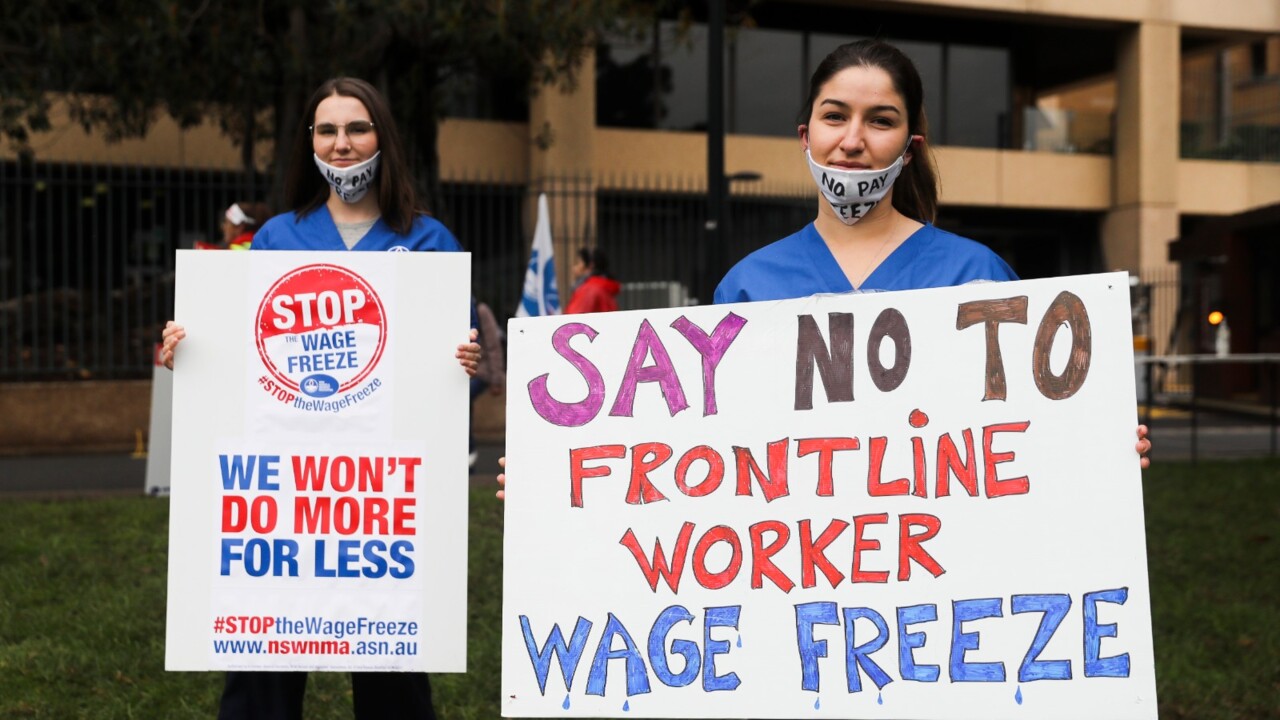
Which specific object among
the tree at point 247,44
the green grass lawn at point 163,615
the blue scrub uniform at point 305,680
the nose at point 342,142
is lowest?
the green grass lawn at point 163,615

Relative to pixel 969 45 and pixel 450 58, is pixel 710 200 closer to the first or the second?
pixel 450 58

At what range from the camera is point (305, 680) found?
132 inches

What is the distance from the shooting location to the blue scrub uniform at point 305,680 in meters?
3.26

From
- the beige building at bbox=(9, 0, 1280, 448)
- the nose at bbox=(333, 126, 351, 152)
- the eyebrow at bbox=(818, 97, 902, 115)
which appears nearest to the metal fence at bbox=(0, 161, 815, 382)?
the beige building at bbox=(9, 0, 1280, 448)

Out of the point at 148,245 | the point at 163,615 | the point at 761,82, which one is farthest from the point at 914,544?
the point at 761,82

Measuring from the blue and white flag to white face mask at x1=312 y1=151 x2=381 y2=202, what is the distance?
7935 mm

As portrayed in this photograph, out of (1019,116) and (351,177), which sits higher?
(1019,116)

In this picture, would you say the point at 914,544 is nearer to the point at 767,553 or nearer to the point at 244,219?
the point at 767,553

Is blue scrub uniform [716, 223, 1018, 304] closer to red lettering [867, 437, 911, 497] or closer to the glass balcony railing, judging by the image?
red lettering [867, 437, 911, 497]

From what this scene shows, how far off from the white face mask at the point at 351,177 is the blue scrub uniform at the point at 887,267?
3.98 feet

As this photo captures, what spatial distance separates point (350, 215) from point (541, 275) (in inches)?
315

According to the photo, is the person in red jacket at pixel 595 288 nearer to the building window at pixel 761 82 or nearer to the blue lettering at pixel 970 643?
the building window at pixel 761 82

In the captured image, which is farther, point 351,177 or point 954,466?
point 351,177

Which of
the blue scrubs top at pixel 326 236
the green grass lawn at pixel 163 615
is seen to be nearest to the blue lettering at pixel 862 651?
the blue scrubs top at pixel 326 236
